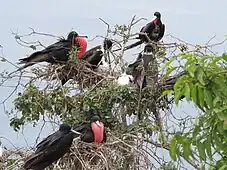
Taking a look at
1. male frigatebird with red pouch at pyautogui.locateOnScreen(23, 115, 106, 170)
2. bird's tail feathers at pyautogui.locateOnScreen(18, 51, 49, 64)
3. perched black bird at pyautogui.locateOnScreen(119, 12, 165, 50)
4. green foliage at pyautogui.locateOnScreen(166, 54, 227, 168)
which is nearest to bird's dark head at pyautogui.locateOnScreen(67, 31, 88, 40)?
bird's tail feathers at pyautogui.locateOnScreen(18, 51, 49, 64)

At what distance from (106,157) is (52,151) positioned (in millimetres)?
188

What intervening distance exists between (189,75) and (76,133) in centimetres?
116

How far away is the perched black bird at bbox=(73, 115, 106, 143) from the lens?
6.86 feet

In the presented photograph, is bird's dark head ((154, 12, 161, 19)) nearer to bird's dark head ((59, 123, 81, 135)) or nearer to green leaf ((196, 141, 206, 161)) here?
bird's dark head ((59, 123, 81, 135))

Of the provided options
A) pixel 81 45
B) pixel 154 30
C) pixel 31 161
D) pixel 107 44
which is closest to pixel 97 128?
pixel 31 161

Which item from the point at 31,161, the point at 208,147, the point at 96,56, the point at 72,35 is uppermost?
the point at 72,35

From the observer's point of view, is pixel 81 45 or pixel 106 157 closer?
pixel 106 157

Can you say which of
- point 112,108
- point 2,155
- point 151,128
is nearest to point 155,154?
point 151,128

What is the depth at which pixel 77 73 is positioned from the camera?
234 centimetres

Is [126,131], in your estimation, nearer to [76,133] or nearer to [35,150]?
[76,133]

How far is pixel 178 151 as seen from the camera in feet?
3.48

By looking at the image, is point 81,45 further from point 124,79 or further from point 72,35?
point 124,79

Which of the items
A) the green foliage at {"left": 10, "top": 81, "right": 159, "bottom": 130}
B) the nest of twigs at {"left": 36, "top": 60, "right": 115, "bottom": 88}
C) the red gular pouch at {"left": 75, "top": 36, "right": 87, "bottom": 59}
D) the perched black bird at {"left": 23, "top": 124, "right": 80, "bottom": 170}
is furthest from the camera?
the red gular pouch at {"left": 75, "top": 36, "right": 87, "bottom": 59}

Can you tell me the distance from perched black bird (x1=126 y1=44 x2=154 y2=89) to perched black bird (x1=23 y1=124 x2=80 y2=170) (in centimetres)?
35
